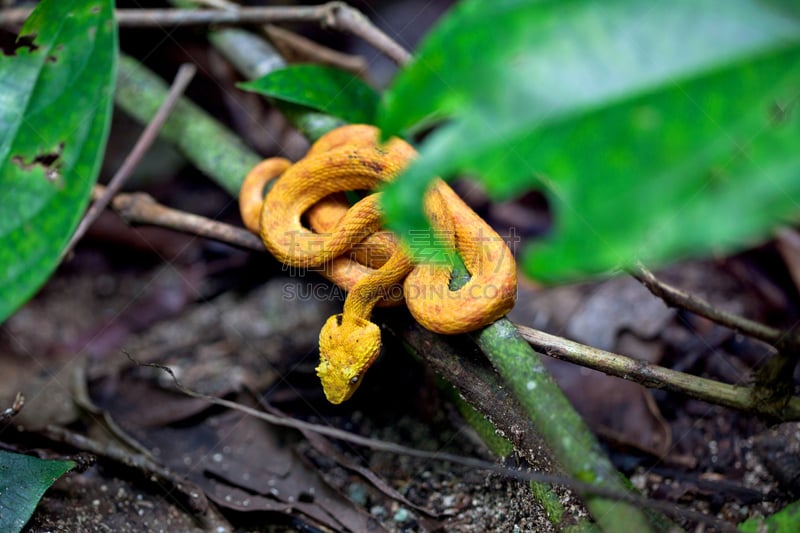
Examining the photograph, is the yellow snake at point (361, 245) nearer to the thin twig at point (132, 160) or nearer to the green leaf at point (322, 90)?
the green leaf at point (322, 90)

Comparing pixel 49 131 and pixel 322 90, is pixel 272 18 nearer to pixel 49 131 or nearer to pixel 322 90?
pixel 322 90

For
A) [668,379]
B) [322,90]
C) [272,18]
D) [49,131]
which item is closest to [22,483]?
[49,131]

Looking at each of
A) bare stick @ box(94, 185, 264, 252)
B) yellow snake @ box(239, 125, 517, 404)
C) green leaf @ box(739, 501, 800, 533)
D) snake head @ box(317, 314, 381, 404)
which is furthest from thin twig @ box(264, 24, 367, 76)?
green leaf @ box(739, 501, 800, 533)

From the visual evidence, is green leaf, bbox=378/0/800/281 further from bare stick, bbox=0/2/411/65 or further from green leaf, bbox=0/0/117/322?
bare stick, bbox=0/2/411/65

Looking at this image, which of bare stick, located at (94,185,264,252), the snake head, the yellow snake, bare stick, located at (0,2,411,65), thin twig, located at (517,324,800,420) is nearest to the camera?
thin twig, located at (517,324,800,420)

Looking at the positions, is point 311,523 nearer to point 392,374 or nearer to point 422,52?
point 392,374

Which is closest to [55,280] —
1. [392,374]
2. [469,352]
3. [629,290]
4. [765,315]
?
[392,374]

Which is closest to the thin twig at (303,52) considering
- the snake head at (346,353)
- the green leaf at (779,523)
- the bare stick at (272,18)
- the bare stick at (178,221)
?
the bare stick at (272,18)
